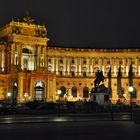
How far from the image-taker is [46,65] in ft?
439

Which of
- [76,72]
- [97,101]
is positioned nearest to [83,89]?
[76,72]

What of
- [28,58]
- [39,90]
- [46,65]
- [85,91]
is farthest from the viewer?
[85,91]

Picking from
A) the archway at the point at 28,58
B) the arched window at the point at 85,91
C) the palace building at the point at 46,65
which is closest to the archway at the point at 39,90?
the palace building at the point at 46,65

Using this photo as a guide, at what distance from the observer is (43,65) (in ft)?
431

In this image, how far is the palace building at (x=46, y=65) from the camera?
122188 mm

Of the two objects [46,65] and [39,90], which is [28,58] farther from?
[39,90]

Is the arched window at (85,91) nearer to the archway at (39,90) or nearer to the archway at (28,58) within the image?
the archway at (28,58)

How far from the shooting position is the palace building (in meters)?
122

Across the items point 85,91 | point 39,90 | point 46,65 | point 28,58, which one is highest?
point 28,58

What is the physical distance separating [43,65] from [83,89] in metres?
17.6

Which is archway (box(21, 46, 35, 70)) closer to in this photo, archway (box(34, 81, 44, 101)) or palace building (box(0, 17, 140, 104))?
palace building (box(0, 17, 140, 104))

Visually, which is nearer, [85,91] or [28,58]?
[28,58]

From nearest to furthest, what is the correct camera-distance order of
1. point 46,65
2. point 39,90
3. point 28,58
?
point 39,90 < point 28,58 < point 46,65

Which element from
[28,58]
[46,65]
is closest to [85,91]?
[46,65]
